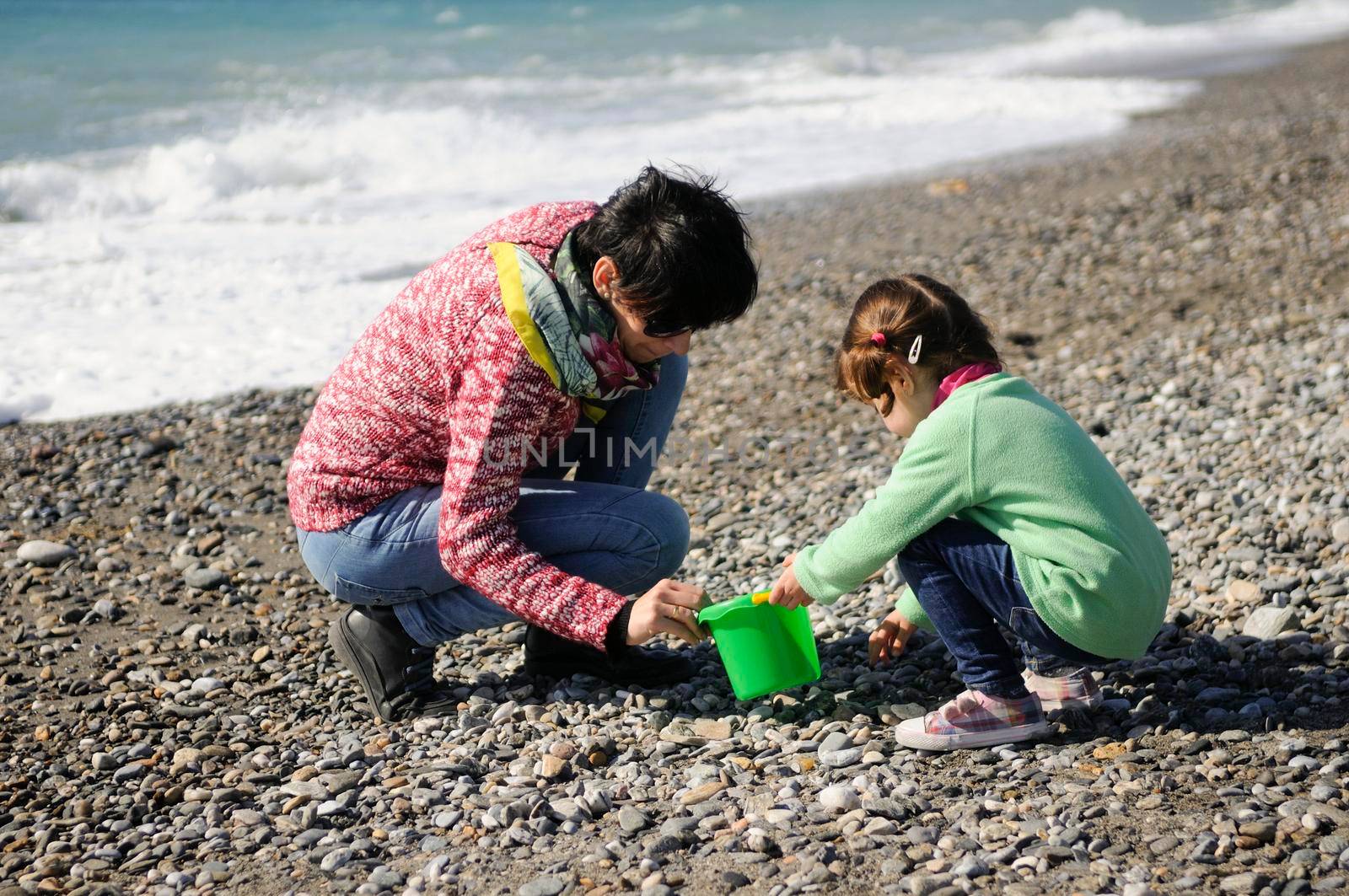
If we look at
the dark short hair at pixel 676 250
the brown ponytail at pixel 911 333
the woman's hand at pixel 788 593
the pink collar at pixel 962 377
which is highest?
the dark short hair at pixel 676 250

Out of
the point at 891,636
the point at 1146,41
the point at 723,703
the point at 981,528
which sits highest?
the point at 1146,41

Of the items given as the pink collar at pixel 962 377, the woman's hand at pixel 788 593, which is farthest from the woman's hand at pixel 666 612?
the pink collar at pixel 962 377

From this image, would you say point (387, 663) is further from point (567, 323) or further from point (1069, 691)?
point (1069, 691)

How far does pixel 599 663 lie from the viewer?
10.8 ft

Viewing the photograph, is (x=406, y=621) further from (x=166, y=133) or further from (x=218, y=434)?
(x=166, y=133)

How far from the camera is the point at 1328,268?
21.4 feet

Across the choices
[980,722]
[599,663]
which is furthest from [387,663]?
[980,722]

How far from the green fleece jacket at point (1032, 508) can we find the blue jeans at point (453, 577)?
66 cm

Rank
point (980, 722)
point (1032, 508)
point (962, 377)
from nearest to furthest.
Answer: point (1032, 508), point (962, 377), point (980, 722)

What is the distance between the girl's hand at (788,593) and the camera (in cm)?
273

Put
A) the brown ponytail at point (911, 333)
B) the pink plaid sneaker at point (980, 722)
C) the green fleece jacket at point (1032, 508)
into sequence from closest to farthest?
the green fleece jacket at point (1032, 508)
the brown ponytail at point (911, 333)
the pink plaid sneaker at point (980, 722)

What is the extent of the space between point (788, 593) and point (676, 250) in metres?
0.81

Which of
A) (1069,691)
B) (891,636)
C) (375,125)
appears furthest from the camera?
(375,125)

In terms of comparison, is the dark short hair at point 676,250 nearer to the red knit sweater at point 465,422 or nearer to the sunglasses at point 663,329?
the sunglasses at point 663,329
